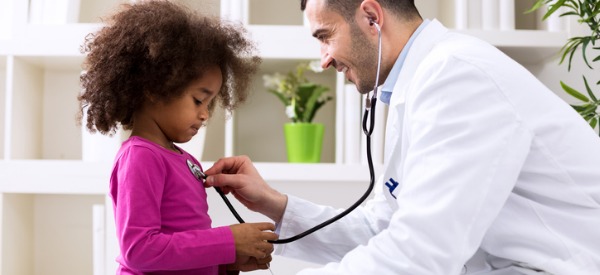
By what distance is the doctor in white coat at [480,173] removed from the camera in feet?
3.50

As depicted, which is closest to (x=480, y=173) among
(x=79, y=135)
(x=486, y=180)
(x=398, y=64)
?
(x=486, y=180)

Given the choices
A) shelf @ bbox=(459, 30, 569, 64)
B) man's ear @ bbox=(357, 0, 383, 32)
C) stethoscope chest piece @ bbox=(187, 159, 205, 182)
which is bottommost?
stethoscope chest piece @ bbox=(187, 159, 205, 182)

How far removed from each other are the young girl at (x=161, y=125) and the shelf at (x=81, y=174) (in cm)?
69

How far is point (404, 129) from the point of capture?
4.33 ft

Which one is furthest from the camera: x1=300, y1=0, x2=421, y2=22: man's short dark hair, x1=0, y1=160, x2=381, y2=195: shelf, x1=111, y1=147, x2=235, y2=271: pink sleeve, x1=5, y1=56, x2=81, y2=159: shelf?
x1=5, y1=56, x2=81, y2=159: shelf

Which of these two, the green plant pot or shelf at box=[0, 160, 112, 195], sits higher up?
the green plant pot

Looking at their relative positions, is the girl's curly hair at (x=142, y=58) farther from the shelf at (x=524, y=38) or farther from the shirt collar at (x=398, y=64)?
the shelf at (x=524, y=38)

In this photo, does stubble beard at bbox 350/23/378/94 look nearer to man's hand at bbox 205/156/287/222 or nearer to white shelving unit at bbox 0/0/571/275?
man's hand at bbox 205/156/287/222

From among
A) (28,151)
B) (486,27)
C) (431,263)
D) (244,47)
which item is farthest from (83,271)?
(431,263)

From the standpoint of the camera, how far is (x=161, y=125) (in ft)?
4.55

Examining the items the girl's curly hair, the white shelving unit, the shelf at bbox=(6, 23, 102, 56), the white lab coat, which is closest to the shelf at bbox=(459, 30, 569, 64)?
the white shelving unit

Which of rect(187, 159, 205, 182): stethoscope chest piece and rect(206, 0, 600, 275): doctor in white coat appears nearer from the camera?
rect(206, 0, 600, 275): doctor in white coat

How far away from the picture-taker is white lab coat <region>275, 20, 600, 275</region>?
1065 mm

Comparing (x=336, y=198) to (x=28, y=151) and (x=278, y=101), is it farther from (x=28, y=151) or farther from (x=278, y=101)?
(x=28, y=151)
